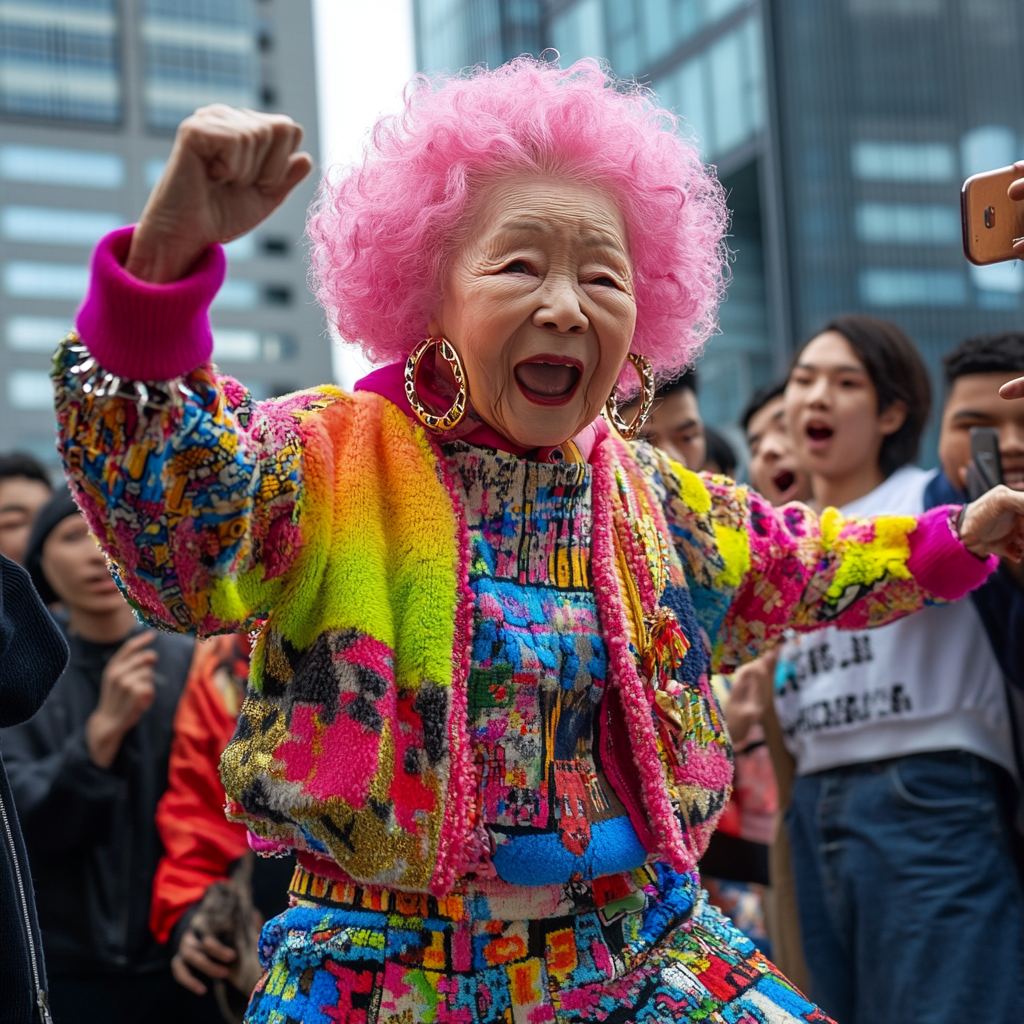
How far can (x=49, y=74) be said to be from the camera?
65750 mm

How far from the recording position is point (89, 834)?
11.0ft

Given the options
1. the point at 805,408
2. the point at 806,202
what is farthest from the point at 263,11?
the point at 805,408

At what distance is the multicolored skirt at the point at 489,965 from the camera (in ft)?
5.87

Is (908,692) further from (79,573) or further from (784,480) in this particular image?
(79,573)

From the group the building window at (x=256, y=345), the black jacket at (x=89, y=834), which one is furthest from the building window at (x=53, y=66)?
the black jacket at (x=89, y=834)

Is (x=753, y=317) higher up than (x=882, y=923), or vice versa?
(x=753, y=317)

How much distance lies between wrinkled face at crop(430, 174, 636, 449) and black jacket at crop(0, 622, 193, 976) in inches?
72.7

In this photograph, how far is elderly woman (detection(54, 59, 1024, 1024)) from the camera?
1581mm

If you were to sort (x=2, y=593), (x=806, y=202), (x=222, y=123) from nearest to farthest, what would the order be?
(x=222, y=123) → (x=2, y=593) → (x=806, y=202)

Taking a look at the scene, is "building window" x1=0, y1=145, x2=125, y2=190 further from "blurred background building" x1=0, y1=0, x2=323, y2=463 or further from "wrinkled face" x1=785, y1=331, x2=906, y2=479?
"wrinkled face" x1=785, y1=331, x2=906, y2=479

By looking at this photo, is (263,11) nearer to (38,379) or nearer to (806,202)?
(38,379)

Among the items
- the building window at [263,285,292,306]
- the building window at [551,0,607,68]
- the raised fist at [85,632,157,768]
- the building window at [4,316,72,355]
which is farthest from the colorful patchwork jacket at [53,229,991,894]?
the building window at [263,285,292,306]

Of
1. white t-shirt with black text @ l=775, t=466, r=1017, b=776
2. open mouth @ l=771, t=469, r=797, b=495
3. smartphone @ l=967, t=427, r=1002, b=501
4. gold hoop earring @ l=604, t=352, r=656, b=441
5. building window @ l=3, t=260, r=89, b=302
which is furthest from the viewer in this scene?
building window @ l=3, t=260, r=89, b=302

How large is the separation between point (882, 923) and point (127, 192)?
68.4m
